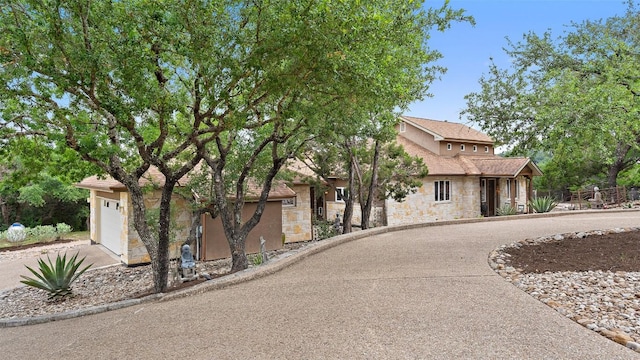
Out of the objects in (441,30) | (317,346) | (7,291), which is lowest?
(7,291)

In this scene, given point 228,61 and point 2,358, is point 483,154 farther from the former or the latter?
point 2,358

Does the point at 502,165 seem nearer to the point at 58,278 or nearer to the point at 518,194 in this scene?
the point at 518,194

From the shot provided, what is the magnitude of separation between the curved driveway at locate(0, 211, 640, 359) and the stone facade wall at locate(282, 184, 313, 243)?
345 inches

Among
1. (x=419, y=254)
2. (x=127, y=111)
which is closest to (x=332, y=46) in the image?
(x=127, y=111)

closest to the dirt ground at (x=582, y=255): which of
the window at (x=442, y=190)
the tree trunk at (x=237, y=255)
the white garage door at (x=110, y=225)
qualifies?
the tree trunk at (x=237, y=255)

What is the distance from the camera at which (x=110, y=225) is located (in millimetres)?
14477

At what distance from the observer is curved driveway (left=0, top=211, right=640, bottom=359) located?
12.2 ft

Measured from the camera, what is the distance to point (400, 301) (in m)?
5.07

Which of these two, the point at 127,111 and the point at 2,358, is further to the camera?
the point at 127,111

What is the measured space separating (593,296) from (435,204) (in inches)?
609

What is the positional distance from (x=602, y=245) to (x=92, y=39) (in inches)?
426

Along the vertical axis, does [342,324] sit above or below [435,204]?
below

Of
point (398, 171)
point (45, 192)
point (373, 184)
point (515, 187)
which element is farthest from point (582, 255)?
point (45, 192)

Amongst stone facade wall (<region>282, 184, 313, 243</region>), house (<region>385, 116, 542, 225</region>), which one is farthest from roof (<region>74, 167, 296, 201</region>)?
house (<region>385, 116, 542, 225</region>)
